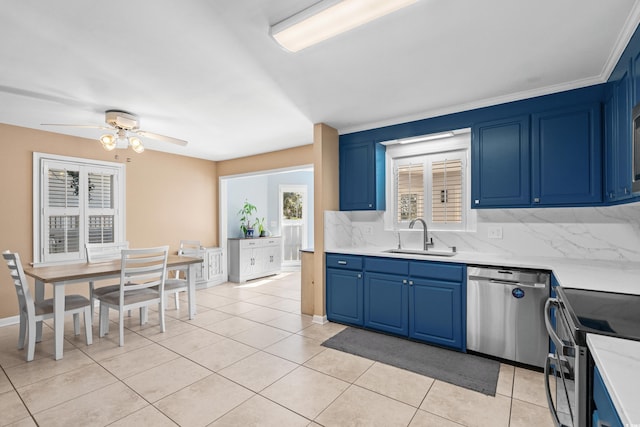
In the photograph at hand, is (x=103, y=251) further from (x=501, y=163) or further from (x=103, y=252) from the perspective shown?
(x=501, y=163)

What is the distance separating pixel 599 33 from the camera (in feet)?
6.51

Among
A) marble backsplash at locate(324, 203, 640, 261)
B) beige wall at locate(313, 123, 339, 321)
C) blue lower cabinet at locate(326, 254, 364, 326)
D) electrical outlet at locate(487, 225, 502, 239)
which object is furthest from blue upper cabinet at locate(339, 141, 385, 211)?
electrical outlet at locate(487, 225, 502, 239)

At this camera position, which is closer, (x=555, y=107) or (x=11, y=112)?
(x=555, y=107)

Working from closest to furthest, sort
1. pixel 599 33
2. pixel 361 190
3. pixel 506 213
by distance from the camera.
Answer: pixel 599 33, pixel 506 213, pixel 361 190

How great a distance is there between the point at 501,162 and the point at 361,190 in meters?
1.58

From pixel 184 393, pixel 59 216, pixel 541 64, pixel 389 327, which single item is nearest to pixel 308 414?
pixel 184 393

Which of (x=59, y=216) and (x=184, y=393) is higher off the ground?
(x=59, y=216)

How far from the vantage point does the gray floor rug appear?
2.47m

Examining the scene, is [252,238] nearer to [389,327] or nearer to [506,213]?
[389,327]

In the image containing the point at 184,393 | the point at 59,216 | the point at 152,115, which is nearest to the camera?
the point at 184,393

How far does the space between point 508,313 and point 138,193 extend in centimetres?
538

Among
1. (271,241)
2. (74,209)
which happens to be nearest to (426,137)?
(271,241)

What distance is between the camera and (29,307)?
2.86m

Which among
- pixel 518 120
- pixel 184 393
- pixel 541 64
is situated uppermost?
pixel 541 64
